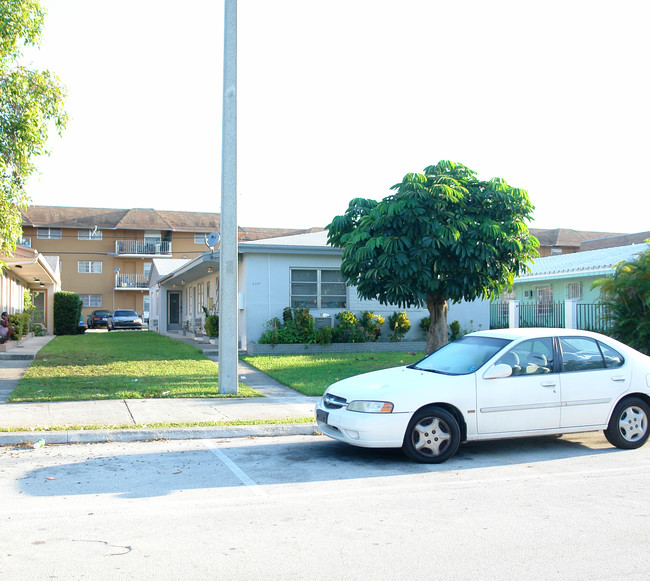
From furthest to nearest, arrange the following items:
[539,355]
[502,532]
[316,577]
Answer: [539,355]
[502,532]
[316,577]

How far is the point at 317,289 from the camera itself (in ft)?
73.8

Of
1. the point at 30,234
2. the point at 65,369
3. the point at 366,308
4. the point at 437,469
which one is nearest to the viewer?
the point at 437,469

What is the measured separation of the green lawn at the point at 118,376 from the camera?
1213cm

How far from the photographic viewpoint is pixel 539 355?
27.3 ft

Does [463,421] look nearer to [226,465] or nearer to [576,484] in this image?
[576,484]

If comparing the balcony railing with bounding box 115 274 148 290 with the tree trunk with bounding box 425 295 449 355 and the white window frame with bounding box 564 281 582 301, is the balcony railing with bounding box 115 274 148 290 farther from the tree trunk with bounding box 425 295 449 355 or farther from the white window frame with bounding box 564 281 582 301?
the tree trunk with bounding box 425 295 449 355

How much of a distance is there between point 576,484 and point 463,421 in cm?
144

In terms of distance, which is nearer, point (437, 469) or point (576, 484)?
point (576, 484)

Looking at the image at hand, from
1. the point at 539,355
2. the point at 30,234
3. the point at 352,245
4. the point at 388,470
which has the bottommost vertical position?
the point at 388,470

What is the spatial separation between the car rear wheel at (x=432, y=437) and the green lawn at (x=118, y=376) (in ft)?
18.1

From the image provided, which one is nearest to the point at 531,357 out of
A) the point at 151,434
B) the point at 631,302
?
the point at 151,434

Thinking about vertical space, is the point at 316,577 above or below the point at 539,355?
below

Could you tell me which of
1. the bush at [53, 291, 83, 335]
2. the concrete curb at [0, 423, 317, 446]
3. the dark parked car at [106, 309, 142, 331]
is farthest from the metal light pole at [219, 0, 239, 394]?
the dark parked car at [106, 309, 142, 331]

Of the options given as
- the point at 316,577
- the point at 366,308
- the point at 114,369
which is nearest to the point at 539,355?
the point at 316,577
